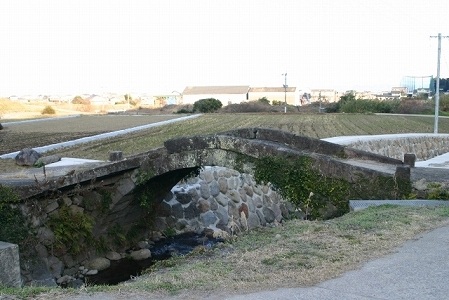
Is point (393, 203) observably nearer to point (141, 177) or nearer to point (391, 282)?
point (391, 282)

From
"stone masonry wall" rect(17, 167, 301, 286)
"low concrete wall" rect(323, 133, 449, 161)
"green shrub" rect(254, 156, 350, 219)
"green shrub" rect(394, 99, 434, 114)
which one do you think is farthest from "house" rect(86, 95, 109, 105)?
"green shrub" rect(254, 156, 350, 219)

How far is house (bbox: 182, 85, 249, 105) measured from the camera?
4793 inches

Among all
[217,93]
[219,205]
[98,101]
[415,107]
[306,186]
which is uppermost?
[306,186]

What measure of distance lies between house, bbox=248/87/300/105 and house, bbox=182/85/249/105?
6.14ft

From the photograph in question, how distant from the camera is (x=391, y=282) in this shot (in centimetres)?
511

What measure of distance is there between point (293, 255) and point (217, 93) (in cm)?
12199

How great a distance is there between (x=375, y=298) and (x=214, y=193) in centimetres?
1174

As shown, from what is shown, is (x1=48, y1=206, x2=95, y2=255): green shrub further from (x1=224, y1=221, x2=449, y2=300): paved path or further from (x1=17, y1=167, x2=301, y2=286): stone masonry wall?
(x1=224, y1=221, x2=449, y2=300): paved path

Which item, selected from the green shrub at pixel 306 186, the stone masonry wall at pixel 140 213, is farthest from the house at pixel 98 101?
the green shrub at pixel 306 186

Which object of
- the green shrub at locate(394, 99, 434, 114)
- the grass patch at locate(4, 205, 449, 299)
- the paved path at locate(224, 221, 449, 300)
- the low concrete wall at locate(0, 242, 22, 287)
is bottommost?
the green shrub at locate(394, 99, 434, 114)

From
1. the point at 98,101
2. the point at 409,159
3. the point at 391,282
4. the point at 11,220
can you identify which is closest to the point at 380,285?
the point at 391,282

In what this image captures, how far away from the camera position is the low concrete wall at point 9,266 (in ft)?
27.1

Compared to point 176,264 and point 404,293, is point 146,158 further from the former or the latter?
point 404,293

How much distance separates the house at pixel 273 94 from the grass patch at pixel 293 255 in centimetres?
10677
